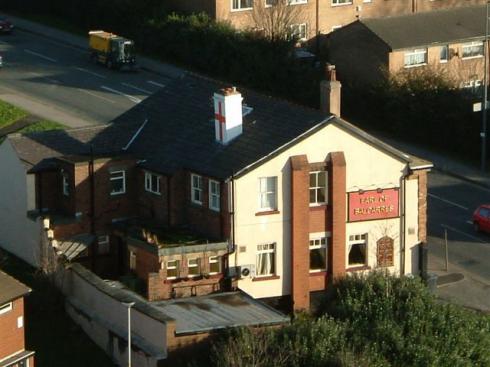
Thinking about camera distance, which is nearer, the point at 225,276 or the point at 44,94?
the point at 225,276

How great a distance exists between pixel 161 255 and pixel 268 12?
42.4 meters

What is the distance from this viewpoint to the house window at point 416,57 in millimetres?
86438

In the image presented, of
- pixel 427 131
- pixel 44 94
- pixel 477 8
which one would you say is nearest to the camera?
pixel 427 131

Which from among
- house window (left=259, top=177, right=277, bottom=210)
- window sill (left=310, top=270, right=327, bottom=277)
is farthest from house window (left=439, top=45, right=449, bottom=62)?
house window (left=259, top=177, right=277, bottom=210)

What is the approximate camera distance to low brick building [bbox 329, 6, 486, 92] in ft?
282

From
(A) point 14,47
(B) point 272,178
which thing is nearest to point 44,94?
(A) point 14,47

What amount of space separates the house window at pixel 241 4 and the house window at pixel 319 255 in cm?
4160

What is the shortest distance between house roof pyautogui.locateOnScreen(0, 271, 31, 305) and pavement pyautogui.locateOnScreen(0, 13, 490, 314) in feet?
58.4

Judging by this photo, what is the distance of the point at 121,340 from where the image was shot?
52.0m

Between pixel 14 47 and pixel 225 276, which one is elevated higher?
pixel 14 47

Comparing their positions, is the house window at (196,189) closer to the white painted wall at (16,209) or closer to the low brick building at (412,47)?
the white painted wall at (16,209)

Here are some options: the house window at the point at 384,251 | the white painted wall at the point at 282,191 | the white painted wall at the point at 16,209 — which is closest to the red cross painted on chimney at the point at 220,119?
the white painted wall at the point at 282,191

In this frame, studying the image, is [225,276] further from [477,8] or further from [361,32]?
[477,8]

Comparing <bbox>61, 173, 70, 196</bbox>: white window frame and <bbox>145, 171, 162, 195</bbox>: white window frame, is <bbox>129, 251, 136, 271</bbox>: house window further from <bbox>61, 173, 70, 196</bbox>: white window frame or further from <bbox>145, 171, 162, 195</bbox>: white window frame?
<bbox>61, 173, 70, 196</bbox>: white window frame
